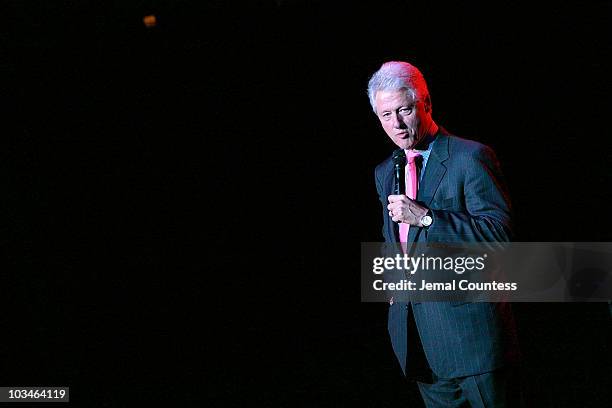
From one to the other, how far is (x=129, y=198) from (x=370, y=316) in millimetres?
2037

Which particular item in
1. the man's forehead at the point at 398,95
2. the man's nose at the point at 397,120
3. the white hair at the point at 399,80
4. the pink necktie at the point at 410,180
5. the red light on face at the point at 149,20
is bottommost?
the pink necktie at the point at 410,180

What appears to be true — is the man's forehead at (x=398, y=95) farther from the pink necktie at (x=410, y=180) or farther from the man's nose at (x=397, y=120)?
the pink necktie at (x=410, y=180)

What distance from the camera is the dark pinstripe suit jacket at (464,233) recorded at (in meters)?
1.55

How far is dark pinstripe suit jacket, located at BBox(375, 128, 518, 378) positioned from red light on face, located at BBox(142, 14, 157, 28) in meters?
2.57

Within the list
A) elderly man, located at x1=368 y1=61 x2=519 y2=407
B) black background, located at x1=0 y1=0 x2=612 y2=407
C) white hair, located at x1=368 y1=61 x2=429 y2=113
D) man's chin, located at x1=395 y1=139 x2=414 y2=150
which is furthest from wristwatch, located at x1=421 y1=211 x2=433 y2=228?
black background, located at x1=0 y1=0 x2=612 y2=407

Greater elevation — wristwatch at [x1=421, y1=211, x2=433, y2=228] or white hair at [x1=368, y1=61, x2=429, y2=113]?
white hair at [x1=368, y1=61, x2=429, y2=113]

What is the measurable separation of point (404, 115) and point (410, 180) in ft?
0.68

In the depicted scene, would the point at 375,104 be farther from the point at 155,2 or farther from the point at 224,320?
the point at 224,320

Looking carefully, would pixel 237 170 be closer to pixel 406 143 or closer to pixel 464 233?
pixel 406 143

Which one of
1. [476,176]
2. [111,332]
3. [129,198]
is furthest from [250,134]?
[476,176]

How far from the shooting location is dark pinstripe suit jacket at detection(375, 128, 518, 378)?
155cm

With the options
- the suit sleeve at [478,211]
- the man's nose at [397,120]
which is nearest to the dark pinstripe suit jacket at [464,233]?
the suit sleeve at [478,211]

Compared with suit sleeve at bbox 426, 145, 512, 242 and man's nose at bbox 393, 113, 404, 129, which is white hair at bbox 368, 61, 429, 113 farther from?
suit sleeve at bbox 426, 145, 512, 242

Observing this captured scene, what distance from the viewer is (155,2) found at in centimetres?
355
